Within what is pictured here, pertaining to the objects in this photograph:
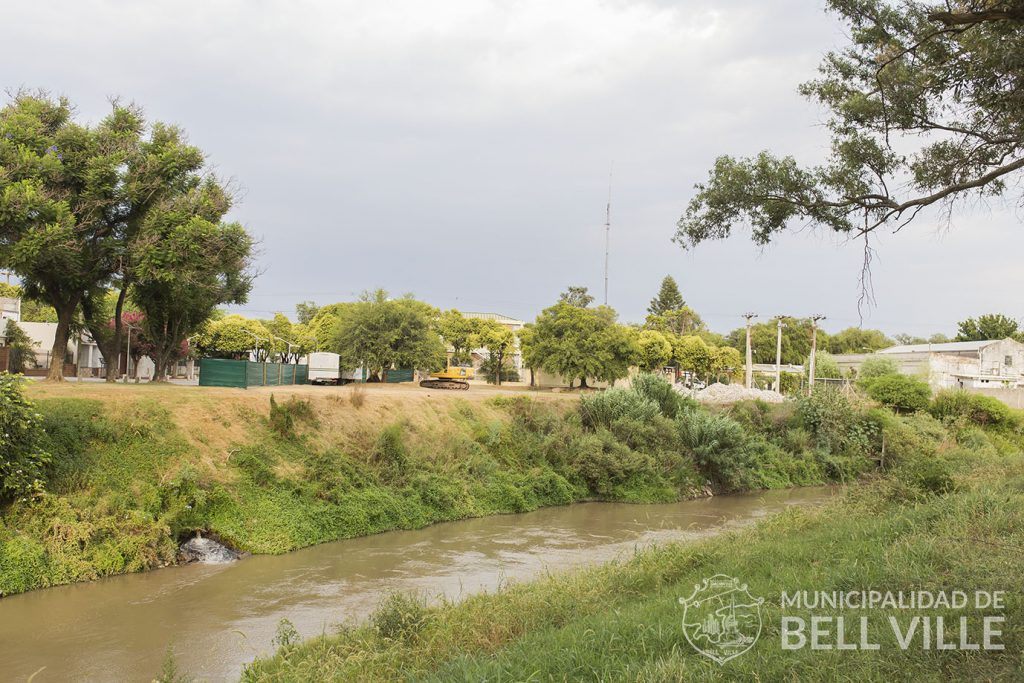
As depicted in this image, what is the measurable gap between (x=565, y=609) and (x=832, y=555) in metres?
3.51

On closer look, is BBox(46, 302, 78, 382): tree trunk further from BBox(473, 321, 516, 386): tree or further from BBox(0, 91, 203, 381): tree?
BBox(473, 321, 516, 386): tree

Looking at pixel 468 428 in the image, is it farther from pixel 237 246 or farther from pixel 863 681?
pixel 863 681

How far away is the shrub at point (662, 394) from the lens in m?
30.9

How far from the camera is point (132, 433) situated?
17062mm

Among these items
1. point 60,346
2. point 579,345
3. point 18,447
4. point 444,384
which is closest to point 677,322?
point 579,345

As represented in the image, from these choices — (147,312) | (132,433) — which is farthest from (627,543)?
(147,312)

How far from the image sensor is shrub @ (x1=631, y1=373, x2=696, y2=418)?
30922mm

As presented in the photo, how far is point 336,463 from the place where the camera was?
65.2ft

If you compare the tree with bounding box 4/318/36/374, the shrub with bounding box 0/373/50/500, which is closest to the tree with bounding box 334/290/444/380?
the tree with bounding box 4/318/36/374

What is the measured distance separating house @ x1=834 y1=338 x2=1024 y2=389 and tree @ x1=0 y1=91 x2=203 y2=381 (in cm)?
5574

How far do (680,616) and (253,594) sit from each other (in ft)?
30.7

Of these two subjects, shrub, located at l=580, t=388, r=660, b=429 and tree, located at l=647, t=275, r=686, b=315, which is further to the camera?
tree, located at l=647, t=275, r=686, b=315

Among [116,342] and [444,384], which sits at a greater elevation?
[116,342]

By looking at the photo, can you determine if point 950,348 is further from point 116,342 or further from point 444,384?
point 116,342
